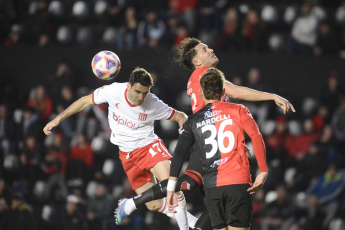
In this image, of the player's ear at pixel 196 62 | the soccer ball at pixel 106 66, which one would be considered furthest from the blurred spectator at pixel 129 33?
the player's ear at pixel 196 62

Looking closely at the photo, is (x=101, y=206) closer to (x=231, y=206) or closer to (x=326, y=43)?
(x=326, y=43)

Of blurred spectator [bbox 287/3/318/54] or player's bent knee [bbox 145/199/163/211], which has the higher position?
blurred spectator [bbox 287/3/318/54]

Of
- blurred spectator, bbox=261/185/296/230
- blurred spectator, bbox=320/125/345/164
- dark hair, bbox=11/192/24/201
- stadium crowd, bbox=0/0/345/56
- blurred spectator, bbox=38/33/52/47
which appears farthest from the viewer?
blurred spectator, bbox=38/33/52/47

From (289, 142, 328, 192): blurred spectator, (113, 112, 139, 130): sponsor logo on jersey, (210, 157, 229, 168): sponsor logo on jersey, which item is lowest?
(289, 142, 328, 192): blurred spectator

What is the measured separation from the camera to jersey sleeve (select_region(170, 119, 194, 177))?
6.82 metres

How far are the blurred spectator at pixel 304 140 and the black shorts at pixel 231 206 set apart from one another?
6830 millimetres

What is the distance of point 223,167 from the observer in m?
6.81

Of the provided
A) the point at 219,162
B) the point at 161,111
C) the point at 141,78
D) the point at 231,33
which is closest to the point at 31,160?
the point at 231,33

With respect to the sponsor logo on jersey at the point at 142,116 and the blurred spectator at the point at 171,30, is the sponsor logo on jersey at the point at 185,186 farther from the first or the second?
the blurred spectator at the point at 171,30

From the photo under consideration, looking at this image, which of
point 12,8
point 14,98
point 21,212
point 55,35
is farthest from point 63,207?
point 12,8

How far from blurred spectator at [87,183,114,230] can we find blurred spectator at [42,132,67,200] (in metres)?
0.75

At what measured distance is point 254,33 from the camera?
1453 cm

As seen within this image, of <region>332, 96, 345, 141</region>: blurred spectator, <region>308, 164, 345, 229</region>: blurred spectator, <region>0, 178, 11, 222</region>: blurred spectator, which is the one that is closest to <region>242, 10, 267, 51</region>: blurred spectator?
<region>332, 96, 345, 141</region>: blurred spectator

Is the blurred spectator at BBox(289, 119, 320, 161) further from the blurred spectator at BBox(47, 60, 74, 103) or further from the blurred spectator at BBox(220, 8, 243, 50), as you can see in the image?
the blurred spectator at BBox(47, 60, 74, 103)
